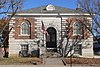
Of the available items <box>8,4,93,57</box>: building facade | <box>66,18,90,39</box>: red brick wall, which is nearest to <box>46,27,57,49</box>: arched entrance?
<box>8,4,93,57</box>: building facade

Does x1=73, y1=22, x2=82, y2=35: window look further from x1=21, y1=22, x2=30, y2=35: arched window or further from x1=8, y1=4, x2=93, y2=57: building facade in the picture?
x1=21, y1=22, x2=30, y2=35: arched window

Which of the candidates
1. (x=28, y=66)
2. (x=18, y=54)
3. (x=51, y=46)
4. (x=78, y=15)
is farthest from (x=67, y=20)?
(x=28, y=66)

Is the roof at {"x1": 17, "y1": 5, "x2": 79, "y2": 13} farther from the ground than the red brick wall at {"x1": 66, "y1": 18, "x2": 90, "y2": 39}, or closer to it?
farther from the ground

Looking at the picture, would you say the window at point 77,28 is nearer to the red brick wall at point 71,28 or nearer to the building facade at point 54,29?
the building facade at point 54,29

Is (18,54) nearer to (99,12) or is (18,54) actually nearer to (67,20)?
(67,20)

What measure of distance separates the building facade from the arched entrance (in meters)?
0.27

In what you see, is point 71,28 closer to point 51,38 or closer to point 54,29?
point 54,29

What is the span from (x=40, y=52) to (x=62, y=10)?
25.2ft

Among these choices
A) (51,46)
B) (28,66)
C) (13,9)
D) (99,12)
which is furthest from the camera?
(51,46)

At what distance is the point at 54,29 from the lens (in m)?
44.1

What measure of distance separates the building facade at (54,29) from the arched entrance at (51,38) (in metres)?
0.27

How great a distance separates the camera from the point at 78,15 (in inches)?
1729

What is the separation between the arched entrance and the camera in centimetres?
4419

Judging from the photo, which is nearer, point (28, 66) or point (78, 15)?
point (28, 66)
